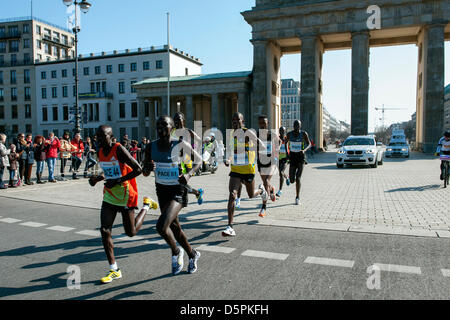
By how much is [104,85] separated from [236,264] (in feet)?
240

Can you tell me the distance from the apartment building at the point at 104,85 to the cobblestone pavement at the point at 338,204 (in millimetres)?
58263

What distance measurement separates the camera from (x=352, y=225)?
22.6 feet

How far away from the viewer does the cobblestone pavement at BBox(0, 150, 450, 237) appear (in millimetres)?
6988

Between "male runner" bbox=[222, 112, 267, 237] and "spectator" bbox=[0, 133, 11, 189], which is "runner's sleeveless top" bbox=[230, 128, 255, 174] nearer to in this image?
"male runner" bbox=[222, 112, 267, 237]

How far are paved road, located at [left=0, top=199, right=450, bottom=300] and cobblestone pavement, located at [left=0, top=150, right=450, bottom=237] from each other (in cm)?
65

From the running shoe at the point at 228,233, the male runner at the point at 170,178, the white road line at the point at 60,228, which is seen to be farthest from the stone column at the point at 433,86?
the male runner at the point at 170,178

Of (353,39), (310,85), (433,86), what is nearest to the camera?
(433,86)

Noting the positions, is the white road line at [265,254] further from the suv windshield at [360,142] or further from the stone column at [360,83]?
the stone column at [360,83]

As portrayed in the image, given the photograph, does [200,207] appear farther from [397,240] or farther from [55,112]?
[55,112]

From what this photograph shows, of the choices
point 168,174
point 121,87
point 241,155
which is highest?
point 121,87

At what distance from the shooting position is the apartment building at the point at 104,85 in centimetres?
6938

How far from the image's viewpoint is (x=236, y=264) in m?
4.88

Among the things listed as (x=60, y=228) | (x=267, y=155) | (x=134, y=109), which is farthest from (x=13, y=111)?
(x=267, y=155)

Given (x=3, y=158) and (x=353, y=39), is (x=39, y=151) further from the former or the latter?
(x=353, y=39)
